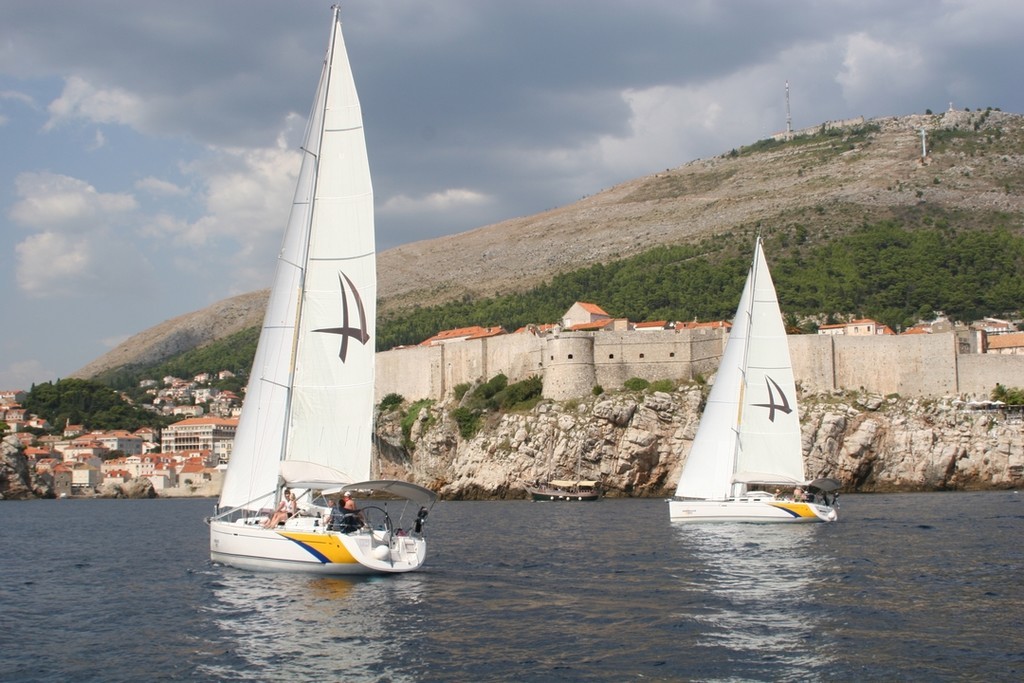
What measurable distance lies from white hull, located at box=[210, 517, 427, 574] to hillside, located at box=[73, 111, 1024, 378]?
95938 millimetres

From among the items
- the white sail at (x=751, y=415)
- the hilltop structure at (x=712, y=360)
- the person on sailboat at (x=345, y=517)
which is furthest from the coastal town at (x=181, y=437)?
the person on sailboat at (x=345, y=517)

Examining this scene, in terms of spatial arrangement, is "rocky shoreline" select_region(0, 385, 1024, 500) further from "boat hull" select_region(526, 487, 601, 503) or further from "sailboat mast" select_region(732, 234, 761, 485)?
"sailboat mast" select_region(732, 234, 761, 485)

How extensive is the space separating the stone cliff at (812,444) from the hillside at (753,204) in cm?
5592

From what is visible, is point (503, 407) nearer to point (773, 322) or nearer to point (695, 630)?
point (773, 322)

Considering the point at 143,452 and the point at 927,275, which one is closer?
the point at 927,275

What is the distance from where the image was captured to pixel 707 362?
63844mm

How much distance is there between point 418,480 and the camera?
2694 inches

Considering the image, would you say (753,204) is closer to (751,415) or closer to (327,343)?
(751,415)

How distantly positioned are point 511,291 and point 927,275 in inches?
2198

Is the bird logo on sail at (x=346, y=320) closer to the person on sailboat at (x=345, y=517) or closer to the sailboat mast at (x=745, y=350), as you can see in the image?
the person on sailboat at (x=345, y=517)

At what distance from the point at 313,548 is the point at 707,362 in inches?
1787

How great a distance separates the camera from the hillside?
12431 centimetres

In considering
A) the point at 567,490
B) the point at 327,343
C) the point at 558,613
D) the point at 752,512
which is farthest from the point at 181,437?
the point at 558,613

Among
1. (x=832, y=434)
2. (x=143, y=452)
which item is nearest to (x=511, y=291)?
(x=143, y=452)
